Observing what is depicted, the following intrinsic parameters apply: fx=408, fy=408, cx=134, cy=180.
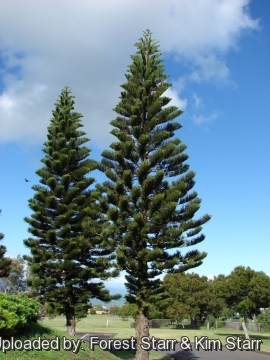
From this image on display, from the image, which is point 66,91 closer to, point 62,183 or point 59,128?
point 59,128

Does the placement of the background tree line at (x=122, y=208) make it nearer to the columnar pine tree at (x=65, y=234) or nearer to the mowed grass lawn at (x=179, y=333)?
the columnar pine tree at (x=65, y=234)

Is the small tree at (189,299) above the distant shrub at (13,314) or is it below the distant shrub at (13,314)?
below

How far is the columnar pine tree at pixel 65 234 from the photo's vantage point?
50.3 ft

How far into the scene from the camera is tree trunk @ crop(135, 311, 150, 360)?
11836 mm

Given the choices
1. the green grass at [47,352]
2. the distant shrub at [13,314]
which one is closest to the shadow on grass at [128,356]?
the green grass at [47,352]

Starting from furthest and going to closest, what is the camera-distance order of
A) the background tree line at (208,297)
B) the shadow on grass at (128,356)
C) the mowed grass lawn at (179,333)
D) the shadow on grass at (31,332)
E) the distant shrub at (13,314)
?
the background tree line at (208,297)
the mowed grass lawn at (179,333)
the shadow on grass at (128,356)
the shadow on grass at (31,332)
the distant shrub at (13,314)

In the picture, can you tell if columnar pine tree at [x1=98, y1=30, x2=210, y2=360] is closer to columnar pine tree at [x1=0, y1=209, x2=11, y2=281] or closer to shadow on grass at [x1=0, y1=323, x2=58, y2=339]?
shadow on grass at [x1=0, y1=323, x2=58, y2=339]

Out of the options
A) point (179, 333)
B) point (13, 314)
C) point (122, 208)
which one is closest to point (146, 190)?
point (122, 208)

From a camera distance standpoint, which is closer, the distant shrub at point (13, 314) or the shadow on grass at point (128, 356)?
the distant shrub at point (13, 314)

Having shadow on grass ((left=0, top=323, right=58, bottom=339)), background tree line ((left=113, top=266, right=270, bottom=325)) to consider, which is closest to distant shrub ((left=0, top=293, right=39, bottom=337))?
shadow on grass ((left=0, top=323, right=58, bottom=339))

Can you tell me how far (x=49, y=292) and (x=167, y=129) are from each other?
7.50 meters

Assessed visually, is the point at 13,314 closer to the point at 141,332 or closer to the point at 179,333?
the point at 141,332

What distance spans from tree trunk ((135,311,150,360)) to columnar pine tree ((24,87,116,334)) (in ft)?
9.88

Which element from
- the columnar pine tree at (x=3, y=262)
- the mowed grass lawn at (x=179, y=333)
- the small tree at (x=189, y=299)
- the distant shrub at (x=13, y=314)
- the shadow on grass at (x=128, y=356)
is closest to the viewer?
the distant shrub at (x=13, y=314)
